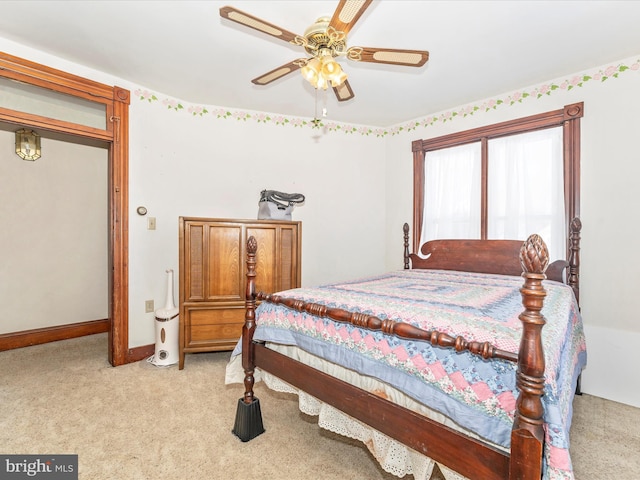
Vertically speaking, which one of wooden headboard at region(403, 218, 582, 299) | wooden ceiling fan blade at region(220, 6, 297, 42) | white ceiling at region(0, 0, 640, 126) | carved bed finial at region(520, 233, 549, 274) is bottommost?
wooden headboard at region(403, 218, 582, 299)

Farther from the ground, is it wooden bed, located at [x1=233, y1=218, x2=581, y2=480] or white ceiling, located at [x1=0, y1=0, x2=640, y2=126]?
white ceiling, located at [x1=0, y1=0, x2=640, y2=126]

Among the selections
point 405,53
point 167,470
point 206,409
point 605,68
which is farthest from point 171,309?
point 605,68

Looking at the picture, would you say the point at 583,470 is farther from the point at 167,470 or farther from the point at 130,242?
the point at 130,242

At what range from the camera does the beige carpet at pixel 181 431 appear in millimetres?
1709

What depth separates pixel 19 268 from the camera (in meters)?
3.56

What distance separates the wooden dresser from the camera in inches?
115

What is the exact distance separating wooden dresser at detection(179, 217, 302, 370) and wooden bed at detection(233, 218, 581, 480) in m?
1.12

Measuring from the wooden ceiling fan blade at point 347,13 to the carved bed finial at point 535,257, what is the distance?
124 centimetres

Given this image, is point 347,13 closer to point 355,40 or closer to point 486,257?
point 355,40

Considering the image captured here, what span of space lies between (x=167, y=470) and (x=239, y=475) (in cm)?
39

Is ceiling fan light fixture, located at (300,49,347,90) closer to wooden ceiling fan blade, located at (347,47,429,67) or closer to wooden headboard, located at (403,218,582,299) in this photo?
wooden ceiling fan blade, located at (347,47,429,67)

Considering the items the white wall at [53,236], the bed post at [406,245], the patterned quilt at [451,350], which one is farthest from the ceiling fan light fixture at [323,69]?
the white wall at [53,236]

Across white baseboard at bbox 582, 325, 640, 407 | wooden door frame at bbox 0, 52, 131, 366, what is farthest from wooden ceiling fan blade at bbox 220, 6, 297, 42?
white baseboard at bbox 582, 325, 640, 407

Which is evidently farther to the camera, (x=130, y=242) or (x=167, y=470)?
(x=130, y=242)
